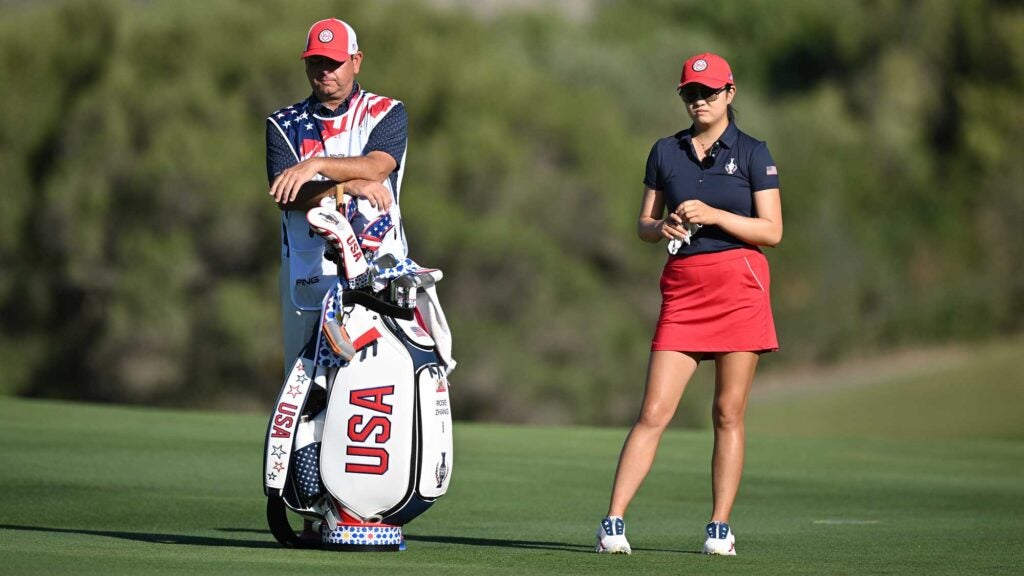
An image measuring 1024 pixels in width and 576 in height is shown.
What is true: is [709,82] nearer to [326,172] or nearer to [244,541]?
[326,172]

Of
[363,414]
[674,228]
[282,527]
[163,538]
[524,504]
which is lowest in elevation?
[524,504]

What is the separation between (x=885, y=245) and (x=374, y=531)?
45595mm

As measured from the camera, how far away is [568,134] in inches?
1505

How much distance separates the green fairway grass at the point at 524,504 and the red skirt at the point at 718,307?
0.86 m

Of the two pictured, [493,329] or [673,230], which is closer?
[673,230]

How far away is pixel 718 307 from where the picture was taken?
693 cm

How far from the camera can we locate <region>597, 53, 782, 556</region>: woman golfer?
6.91 m

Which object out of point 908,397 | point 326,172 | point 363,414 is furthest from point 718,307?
point 908,397

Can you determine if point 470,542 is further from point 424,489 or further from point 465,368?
point 465,368

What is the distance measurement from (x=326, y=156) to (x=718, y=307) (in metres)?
1.69

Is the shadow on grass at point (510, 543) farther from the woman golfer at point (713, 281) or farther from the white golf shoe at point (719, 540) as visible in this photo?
the woman golfer at point (713, 281)

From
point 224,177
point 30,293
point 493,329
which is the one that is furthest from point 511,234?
point 30,293

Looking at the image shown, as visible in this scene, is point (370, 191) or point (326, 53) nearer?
point (370, 191)

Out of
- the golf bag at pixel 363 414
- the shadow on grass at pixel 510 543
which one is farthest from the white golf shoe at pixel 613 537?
the golf bag at pixel 363 414
